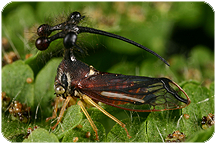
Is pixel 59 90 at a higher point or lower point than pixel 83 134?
higher

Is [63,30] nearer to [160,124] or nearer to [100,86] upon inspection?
[100,86]

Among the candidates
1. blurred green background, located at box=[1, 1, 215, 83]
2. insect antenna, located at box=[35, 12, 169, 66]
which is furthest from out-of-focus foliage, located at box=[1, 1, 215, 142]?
insect antenna, located at box=[35, 12, 169, 66]

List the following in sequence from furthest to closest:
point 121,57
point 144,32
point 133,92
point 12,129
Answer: point 144,32, point 121,57, point 133,92, point 12,129

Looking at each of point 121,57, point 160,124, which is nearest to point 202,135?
point 160,124

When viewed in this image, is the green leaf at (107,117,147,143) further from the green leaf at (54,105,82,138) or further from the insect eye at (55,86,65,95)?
the insect eye at (55,86,65,95)

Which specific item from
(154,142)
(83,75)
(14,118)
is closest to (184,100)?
(154,142)

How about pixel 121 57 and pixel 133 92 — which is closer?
pixel 133 92

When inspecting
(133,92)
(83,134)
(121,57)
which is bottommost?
(83,134)

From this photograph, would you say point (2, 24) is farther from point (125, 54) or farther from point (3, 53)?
point (125, 54)
